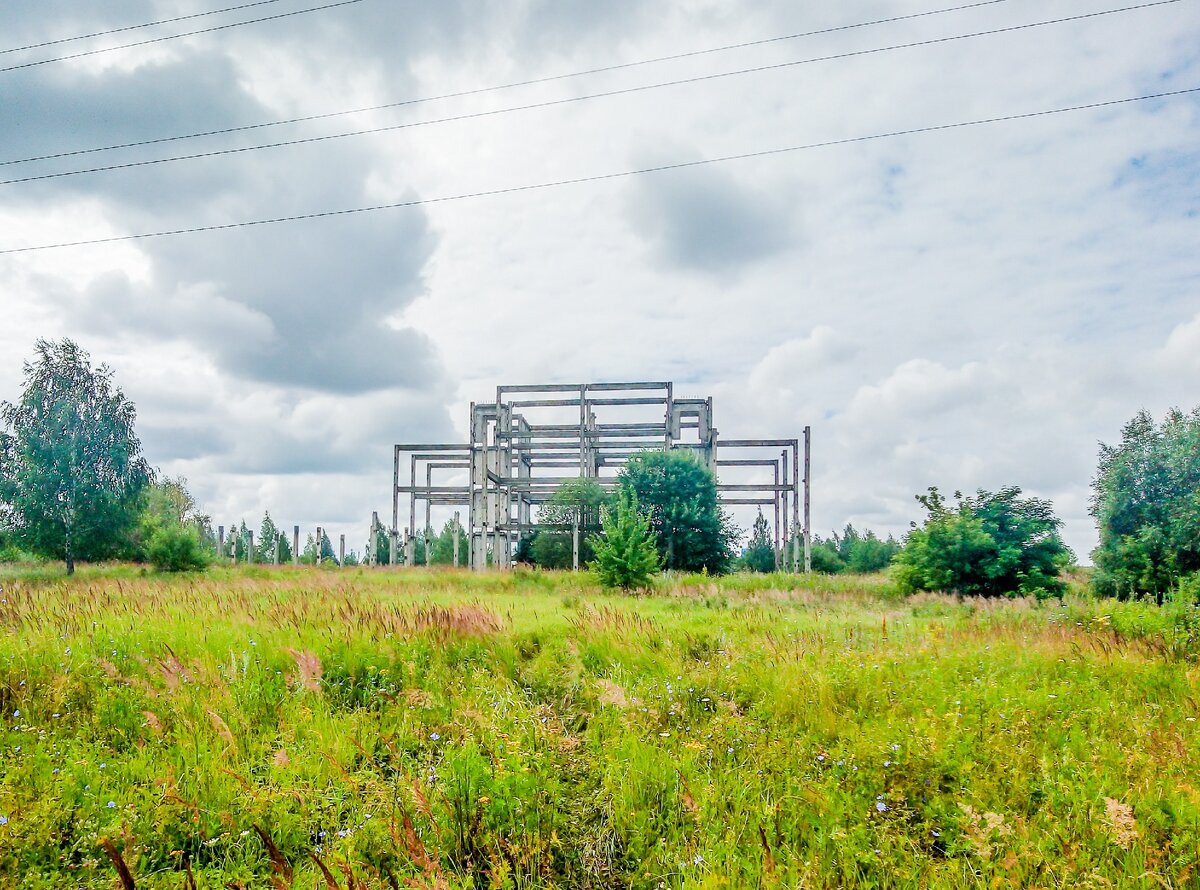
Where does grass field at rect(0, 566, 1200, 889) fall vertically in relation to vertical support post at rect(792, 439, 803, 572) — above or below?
below

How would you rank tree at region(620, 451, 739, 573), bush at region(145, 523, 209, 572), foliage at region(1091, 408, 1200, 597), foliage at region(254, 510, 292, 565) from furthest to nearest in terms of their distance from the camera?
foliage at region(254, 510, 292, 565), tree at region(620, 451, 739, 573), bush at region(145, 523, 209, 572), foliage at region(1091, 408, 1200, 597)

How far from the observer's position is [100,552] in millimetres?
29875

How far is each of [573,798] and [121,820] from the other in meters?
2.73

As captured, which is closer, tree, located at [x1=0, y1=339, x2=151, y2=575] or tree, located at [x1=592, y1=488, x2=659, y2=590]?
tree, located at [x1=592, y1=488, x2=659, y2=590]

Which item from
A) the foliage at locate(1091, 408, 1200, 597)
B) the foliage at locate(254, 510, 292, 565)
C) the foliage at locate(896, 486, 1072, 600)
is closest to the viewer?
the foliage at locate(896, 486, 1072, 600)

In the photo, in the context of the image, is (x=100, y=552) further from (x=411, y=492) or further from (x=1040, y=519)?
(x=1040, y=519)

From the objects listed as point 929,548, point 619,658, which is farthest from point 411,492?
point 619,658

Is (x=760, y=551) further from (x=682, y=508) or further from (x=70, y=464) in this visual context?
(x=70, y=464)

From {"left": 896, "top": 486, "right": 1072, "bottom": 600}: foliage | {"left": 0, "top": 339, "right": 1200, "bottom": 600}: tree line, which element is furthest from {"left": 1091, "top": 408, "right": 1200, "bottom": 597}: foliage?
{"left": 896, "top": 486, "right": 1072, "bottom": 600}: foliage

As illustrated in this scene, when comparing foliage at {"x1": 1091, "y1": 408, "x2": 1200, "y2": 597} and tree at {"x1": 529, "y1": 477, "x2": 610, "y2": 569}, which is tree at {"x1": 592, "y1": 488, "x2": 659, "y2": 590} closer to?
tree at {"x1": 529, "y1": 477, "x2": 610, "y2": 569}

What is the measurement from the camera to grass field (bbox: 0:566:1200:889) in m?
3.91

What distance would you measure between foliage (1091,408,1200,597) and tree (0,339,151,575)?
37.1m

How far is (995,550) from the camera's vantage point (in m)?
17.4

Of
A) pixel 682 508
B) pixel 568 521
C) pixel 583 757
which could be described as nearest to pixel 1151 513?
pixel 682 508
